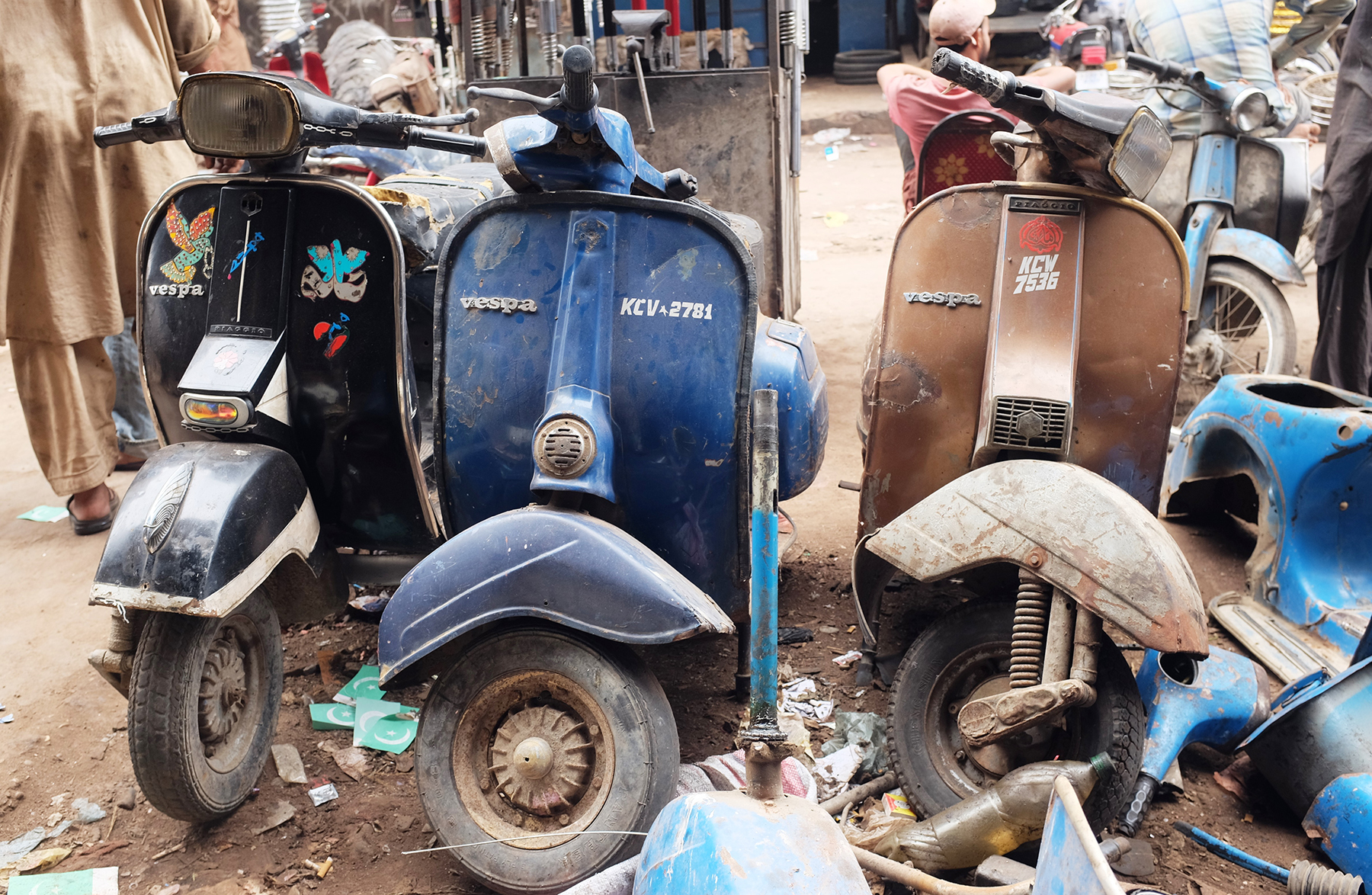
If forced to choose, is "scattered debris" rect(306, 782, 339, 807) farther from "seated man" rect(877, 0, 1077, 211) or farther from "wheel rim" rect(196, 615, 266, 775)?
"seated man" rect(877, 0, 1077, 211)

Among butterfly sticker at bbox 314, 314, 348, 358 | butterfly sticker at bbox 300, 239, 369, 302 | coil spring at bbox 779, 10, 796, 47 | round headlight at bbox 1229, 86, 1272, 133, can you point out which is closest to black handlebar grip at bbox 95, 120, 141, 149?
butterfly sticker at bbox 300, 239, 369, 302

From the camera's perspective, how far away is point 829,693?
2.79 metres

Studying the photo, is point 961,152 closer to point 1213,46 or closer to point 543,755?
point 1213,46

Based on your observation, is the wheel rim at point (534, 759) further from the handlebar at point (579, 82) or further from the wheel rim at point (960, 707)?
the handlebar at point (579, 82)

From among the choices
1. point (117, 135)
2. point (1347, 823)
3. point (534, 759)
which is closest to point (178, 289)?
point (117, 135)

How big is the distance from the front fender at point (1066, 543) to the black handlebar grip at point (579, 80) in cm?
111

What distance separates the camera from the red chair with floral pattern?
3.92 meters

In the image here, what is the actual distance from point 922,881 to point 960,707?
25.1 inches

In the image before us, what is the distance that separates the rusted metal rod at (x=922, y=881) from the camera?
1687 millimetres

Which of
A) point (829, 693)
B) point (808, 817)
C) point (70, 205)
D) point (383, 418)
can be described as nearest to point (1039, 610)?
point (808, 817)

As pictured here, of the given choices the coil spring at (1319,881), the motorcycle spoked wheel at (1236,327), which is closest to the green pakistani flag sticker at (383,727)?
the coil spring at (1319,881)

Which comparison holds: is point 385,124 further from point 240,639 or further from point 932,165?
point 932,165

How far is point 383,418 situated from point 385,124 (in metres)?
0.72

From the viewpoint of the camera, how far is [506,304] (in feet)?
7.66
